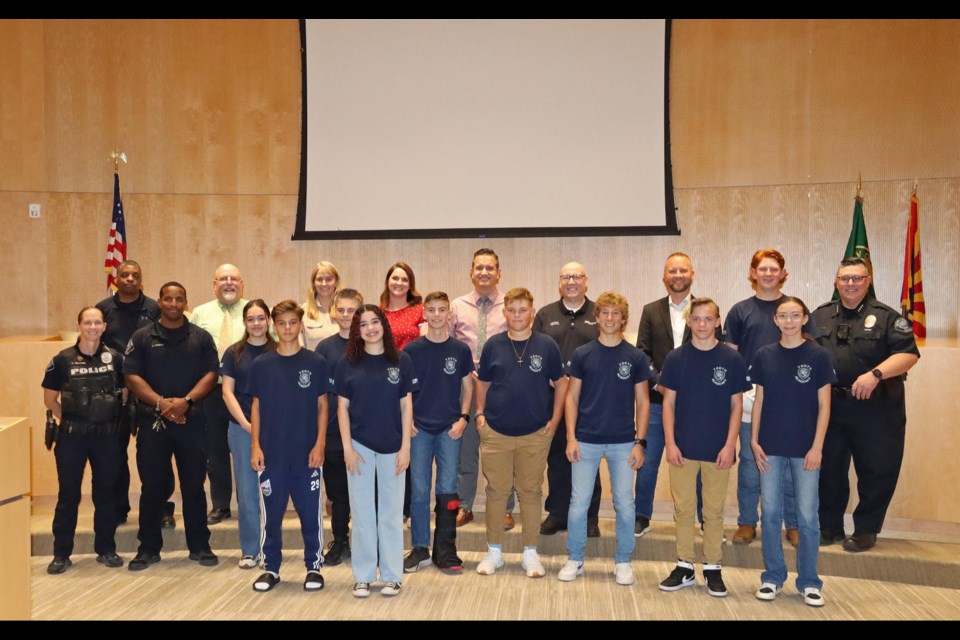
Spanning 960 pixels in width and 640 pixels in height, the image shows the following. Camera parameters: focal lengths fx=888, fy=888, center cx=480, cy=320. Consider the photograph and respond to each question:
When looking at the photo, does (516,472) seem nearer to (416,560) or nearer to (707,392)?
(416,560)

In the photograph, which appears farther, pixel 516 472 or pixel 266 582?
pixel 516 472

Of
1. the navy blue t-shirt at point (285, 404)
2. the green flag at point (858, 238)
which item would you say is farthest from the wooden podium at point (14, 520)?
the green flag at point (858, 238)

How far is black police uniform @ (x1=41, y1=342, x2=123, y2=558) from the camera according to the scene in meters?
4.59

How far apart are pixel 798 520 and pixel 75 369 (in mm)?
3653

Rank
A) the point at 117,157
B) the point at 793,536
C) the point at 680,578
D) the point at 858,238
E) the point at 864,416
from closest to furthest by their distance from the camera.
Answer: the point at 680,578 < the point at 864,416 < the point at 793,536 < the point at 858,238 < the point at 117,157

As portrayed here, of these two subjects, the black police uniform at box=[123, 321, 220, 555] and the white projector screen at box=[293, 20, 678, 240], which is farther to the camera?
the white projector screen at box=[293, 20, 678, 240]

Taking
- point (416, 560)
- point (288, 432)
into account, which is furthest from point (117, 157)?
point (416, 560)

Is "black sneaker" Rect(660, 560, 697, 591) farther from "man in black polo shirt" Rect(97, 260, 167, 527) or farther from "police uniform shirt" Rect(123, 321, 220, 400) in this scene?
"man in black polo shirt" Rect(97, 260, 167, 527)

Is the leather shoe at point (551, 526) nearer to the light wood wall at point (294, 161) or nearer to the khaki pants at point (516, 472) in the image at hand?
the khaki pants at point (516, 472)

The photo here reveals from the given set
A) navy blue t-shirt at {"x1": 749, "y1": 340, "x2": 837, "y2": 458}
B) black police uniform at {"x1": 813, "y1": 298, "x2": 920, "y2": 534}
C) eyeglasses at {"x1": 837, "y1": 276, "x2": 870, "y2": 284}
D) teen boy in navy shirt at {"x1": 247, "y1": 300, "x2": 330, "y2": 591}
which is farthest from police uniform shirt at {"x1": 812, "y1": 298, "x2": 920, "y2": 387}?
teen boy in navy shirt at {"x1": 247, "y1": 300, "x2": 330, "y2": 591}

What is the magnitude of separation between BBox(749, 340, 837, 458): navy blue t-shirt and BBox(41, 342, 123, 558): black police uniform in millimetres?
3294

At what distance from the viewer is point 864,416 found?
183 inches

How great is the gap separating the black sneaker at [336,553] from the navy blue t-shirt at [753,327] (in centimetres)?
230
